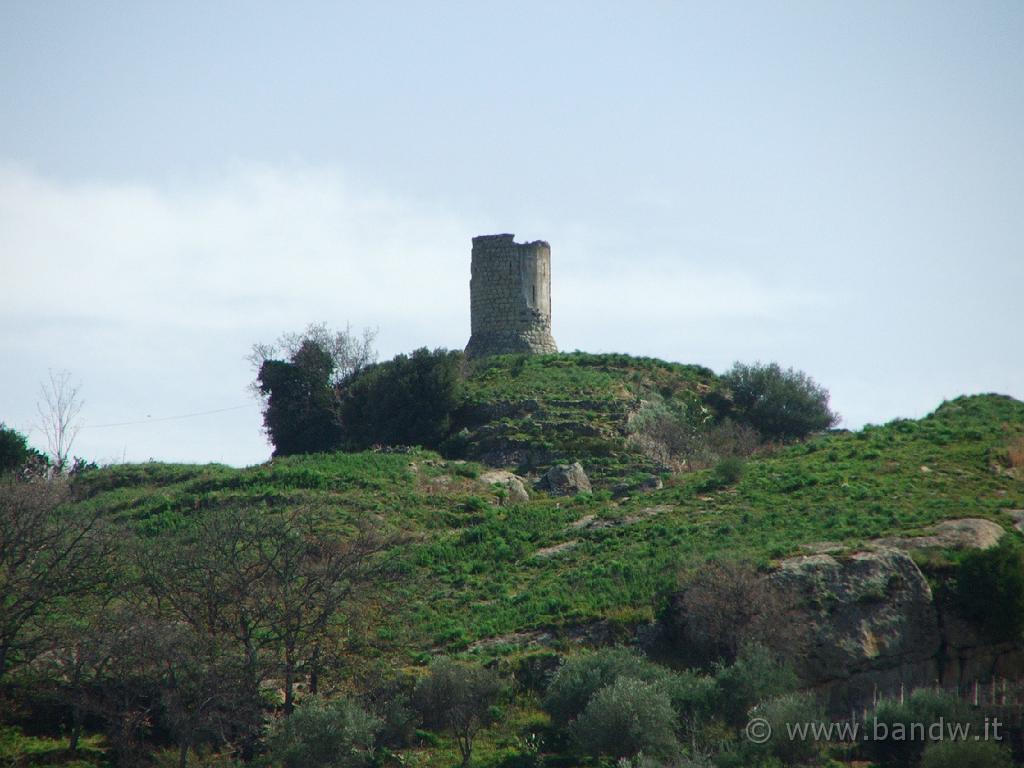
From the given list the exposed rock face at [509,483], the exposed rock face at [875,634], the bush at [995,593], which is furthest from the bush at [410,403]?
the bush at [995,593]

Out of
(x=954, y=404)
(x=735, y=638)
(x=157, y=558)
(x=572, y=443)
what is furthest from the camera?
(x=954, y=404)

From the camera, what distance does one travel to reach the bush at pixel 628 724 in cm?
2003

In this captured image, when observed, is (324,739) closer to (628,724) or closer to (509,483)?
(628,724)

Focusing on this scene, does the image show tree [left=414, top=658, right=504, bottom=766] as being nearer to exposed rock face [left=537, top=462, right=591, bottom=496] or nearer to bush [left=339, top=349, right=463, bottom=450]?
exposed rock face [left=537, top=462, right=591, bottom=496]

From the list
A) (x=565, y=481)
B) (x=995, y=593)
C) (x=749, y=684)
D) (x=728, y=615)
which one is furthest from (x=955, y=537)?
(x=565, y=481)

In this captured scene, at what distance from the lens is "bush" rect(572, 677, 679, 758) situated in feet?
65.7

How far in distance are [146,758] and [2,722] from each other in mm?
2958

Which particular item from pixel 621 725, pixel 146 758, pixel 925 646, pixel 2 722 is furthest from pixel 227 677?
pixel 925 646

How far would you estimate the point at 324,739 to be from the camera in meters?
20.3

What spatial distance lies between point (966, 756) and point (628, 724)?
16.5 ft

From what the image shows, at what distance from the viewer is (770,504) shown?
31172 mm

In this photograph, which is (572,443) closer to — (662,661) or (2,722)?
(662,661)

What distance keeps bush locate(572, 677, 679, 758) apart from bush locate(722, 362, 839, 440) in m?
26.7

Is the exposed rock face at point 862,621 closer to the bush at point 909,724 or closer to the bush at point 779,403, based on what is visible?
the bush at point 909,724
